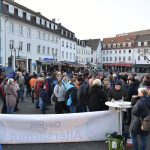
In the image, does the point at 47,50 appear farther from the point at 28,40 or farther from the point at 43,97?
the point at 43,97

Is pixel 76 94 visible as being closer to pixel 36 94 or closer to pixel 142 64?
pixel 36 94

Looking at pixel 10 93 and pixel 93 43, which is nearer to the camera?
pixel 10 93

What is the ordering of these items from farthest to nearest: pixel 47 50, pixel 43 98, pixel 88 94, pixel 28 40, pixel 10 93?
pixel 47 50 < pixel 28 40 < pixel 43 98 < pixel 10 93 < pixel 88 94

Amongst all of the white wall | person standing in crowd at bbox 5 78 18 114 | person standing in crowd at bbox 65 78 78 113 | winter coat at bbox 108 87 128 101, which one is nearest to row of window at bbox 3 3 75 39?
the white wall

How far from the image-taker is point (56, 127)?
8609mm

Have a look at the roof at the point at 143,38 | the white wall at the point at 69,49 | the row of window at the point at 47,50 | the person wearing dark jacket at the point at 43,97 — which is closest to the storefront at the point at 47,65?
the row of window at the point at 47,50

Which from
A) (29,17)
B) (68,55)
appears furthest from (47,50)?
(68,55)

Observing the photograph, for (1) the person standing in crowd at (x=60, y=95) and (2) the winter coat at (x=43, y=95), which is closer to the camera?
(1) the person standing in crowd at (x=60, y=95)

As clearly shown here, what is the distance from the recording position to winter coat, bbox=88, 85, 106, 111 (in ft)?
30.9

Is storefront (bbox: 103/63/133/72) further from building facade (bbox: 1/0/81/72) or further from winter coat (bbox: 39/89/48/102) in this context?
winter coat (bbox: 39/89/48/102)

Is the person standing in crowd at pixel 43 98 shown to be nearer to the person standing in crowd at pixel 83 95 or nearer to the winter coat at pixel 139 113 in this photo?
the person standing in crowd at pixel 83 95

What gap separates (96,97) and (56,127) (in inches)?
A: 68.1

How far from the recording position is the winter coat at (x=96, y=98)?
9.41 metres

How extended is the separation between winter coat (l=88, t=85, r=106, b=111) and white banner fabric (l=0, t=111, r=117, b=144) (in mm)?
651
